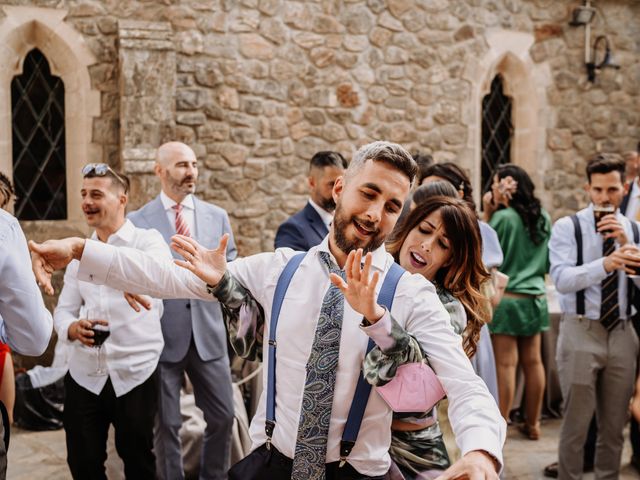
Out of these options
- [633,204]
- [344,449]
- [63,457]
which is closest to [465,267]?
[344,449]

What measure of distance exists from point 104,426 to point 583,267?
8.74 feet

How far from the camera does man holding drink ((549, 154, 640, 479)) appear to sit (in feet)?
12.9

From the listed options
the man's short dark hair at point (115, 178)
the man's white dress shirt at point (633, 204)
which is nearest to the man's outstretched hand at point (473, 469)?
the man's short dark hair at point (115, 178)

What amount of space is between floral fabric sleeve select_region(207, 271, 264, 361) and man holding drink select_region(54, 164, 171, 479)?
1.36 m

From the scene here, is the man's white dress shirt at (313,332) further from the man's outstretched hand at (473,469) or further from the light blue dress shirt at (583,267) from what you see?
the light blue dress shirt at (583,267)

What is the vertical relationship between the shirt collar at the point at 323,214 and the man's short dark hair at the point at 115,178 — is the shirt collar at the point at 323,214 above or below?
below

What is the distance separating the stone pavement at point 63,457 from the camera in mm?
4566

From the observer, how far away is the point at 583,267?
389 centimetres

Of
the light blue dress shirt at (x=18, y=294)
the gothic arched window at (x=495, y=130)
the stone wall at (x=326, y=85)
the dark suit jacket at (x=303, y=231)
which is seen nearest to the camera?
the light blue dress shirt at (x=18, y=294)

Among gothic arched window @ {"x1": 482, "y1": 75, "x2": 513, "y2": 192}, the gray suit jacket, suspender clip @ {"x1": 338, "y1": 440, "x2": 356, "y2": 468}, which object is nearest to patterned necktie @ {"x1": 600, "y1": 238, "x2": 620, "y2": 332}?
the gray suit jacket

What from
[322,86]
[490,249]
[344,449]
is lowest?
[344,449]

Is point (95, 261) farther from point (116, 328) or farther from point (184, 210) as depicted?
point (184, 210)

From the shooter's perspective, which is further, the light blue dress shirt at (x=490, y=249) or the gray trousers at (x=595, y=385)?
the gray trousers at (x=595, y=385)

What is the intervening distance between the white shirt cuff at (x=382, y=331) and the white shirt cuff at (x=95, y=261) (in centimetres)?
82
